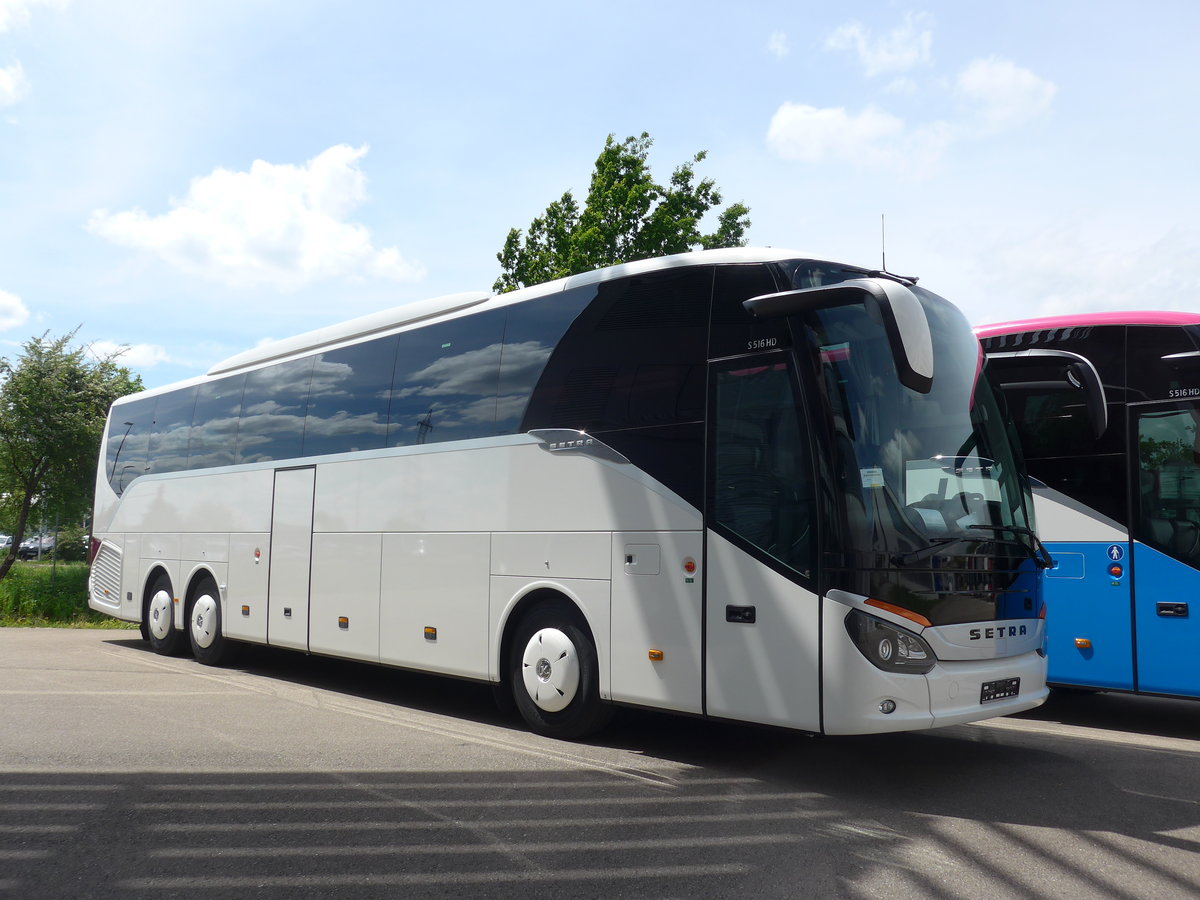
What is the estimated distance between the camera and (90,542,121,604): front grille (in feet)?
49.8

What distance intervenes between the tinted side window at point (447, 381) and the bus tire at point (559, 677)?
170cm

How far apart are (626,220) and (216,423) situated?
14.0 m

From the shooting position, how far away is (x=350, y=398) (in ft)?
34.7

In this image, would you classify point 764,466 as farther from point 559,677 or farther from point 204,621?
point 204,621

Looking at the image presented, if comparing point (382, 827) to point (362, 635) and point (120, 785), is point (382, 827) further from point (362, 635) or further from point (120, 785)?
point (362, 635)

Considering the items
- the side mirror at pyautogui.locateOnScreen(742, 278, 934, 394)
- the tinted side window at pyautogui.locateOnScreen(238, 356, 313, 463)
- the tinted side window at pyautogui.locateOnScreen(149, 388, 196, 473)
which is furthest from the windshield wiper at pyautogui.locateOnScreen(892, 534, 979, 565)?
the tinted side window at pyautogui.locateOnScreen(149, 388, 196, 473)

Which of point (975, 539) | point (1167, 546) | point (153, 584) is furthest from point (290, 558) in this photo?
point (1167, 546)

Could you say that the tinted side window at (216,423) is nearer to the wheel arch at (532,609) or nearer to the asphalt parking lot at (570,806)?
the asphalt parking lot at (570,806)

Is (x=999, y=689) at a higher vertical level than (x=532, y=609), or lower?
lower

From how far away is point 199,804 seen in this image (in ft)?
18.7

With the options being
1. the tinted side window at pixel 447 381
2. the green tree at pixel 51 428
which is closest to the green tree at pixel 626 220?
the green tree at pixel 51 428

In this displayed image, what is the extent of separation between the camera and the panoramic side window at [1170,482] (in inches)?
325

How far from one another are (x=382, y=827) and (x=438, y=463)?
4303 mm

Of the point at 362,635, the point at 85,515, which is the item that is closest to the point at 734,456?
the point at 362,635
